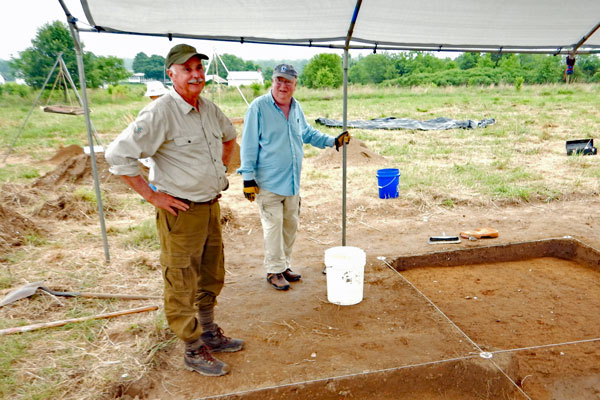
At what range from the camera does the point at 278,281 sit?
11.9 ft

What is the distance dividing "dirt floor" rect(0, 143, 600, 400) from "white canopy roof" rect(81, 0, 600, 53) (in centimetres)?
212

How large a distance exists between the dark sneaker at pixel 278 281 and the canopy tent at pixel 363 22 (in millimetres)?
952

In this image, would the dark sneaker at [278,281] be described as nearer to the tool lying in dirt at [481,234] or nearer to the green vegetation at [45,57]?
the tool lying in dirt at [481,234]

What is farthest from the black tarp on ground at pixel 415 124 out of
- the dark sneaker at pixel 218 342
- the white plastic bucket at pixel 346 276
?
the dark sneaker at pixel 218 342

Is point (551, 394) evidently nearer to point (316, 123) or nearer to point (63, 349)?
point (63, 349)

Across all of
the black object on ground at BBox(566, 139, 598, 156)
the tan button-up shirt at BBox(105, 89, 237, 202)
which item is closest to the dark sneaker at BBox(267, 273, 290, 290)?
the tan button-up shirt at BBox(105, 89, 237, 202)

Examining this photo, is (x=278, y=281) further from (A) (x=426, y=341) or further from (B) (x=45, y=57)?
(B) (x=45, y=57)

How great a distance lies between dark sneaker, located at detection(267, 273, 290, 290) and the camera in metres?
3.60

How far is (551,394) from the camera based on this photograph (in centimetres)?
248

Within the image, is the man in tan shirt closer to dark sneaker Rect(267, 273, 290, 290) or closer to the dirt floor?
the dirt floor

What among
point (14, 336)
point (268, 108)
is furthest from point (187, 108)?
point (14, 336)

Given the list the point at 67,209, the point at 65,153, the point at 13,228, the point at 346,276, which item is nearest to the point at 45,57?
the point at 65,153

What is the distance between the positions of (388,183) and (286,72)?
3.46 m

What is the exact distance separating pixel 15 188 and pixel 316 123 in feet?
29.9
